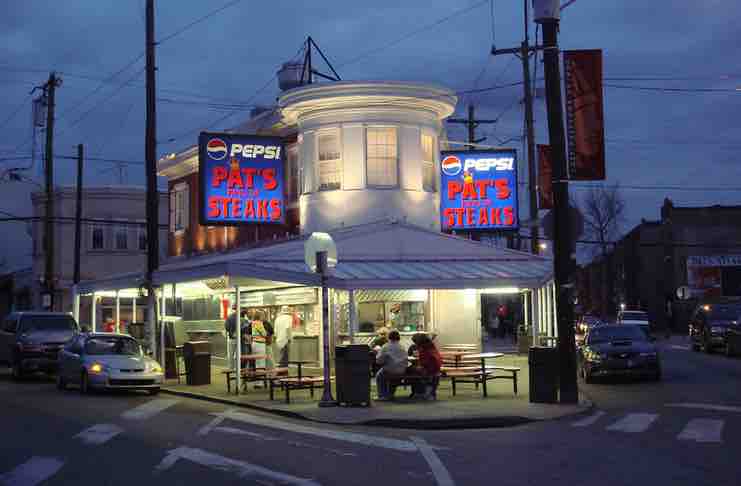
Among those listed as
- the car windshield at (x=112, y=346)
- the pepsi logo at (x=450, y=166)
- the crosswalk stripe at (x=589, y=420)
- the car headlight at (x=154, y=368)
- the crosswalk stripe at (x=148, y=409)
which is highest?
the pepsi logo at (x=450, y=166)

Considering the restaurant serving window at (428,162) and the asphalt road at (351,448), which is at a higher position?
the restaurant serving window at (428,162)

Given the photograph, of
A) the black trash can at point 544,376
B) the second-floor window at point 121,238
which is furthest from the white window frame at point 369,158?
the second-floor window at point 121,238

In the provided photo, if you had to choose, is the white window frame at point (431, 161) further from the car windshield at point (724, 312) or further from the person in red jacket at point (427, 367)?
the car windshield at point (724, 312)

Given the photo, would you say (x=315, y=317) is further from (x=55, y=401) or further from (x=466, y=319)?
(x=55, y=401)

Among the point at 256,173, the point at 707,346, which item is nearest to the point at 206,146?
the point at 256,173

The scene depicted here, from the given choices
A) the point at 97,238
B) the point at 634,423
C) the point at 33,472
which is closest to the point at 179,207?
the point at 97,238

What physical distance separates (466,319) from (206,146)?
30.3 ft

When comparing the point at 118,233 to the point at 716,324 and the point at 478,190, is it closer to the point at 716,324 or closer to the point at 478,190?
the point at 478,190

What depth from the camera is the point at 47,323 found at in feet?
98.4

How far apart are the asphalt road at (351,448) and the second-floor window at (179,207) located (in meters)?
20.7

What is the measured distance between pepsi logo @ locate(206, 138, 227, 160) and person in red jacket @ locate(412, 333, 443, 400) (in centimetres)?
1149

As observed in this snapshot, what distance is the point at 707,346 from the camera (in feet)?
118

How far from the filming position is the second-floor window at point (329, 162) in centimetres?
2964

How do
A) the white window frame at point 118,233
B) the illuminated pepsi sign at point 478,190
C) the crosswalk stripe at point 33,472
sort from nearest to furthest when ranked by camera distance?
the crosswalk stripe at point 33,472, the illuminated pepsi sign at point 478,190, the white window frame at point 118,233
